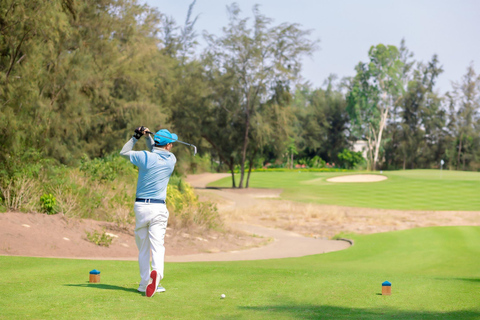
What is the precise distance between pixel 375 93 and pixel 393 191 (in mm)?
29287

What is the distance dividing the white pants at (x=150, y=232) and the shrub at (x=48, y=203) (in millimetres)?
7942

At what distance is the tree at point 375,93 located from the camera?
6306 centimetres

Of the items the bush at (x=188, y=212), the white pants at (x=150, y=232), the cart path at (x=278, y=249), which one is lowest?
the cart path at (x=278, y=249)

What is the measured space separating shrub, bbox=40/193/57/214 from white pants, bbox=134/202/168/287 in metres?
7.94

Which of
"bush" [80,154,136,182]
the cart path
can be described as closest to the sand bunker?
the cart path

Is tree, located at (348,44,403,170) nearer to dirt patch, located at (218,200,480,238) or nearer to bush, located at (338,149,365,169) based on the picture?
bush, located at (338,149,365,169)

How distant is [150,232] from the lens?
6254 mm

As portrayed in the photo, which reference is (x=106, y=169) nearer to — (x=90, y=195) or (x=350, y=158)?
(x=90, y=195)

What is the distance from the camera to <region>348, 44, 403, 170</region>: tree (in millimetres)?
63062

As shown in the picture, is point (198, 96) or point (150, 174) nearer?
point (150, 174)

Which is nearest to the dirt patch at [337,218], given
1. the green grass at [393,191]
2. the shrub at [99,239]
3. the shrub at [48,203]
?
the green grass at [393,191]

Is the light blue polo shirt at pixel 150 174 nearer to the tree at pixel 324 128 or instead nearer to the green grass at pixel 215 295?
the green grass at pixel 215 295

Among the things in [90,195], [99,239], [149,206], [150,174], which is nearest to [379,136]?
[90,195]

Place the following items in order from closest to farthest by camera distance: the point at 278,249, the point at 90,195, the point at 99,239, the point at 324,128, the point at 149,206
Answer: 1. the point at 149,206
2. the point at 99,239
3. the point at 90,195
4. the point at 278,249
5. the point at 324,128
